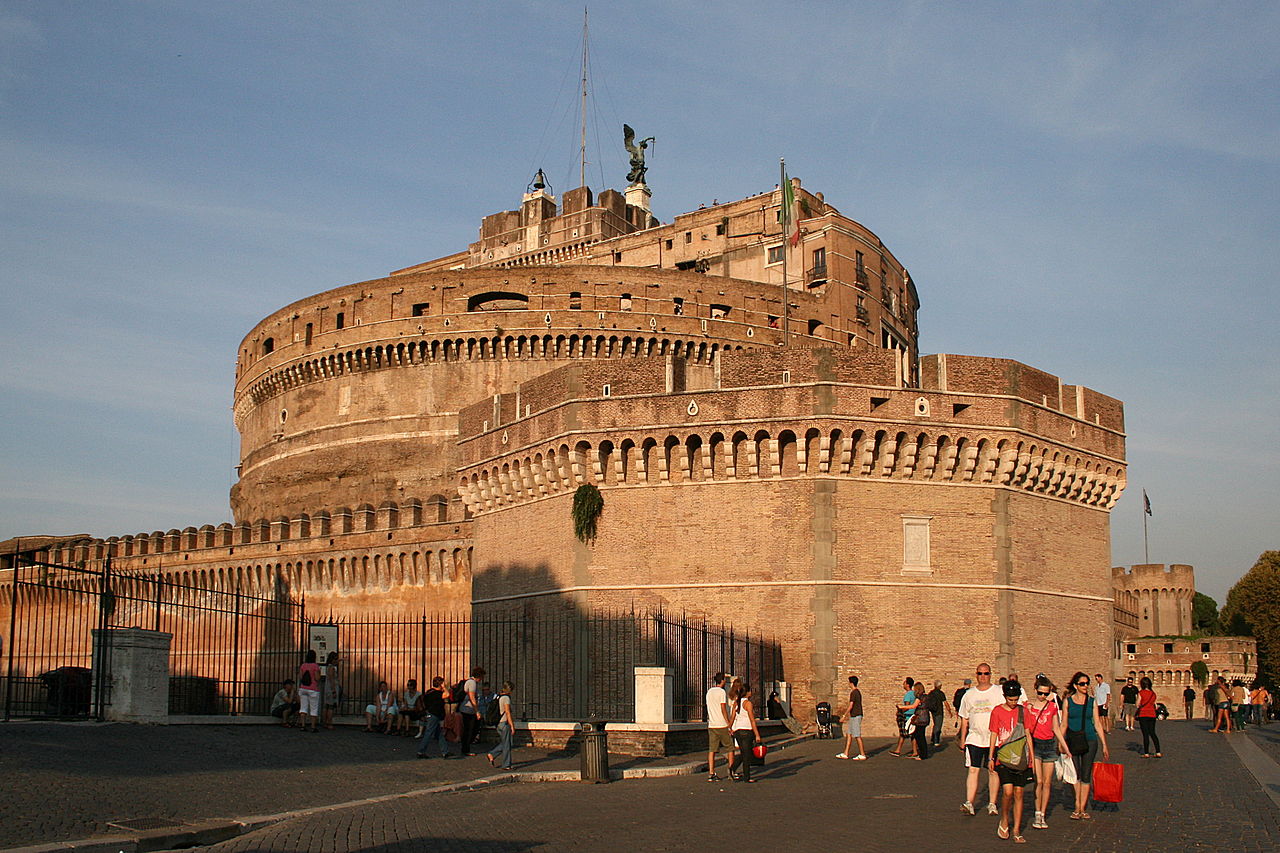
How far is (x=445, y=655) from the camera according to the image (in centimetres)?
3222

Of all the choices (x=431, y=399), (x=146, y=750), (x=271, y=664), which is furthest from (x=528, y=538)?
(x=431, y=399)

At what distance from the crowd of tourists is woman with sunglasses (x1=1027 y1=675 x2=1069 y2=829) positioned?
24.8 feet

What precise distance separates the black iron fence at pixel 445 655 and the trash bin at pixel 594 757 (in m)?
4.07

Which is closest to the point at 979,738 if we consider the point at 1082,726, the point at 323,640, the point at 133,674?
the point at 1082,726

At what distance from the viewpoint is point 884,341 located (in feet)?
172

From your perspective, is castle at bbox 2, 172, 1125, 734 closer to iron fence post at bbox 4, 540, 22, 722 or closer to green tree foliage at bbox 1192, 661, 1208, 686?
iron fence post at bbox 4, 540, 22, 722

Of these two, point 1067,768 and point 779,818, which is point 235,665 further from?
point 1067,768

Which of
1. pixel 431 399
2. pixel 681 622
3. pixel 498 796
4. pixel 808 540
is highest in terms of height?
pixel 431 399

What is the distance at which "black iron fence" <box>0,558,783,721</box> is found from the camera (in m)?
20.8

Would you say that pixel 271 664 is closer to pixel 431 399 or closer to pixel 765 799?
pixel 431 399

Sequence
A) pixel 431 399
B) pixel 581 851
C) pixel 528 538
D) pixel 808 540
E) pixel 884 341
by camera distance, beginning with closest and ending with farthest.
Answer: pixel 581 851, pixel 808 540, pixel 528 538, pixel 431 399, pixel 884 341

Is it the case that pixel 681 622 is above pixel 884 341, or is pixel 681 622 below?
below

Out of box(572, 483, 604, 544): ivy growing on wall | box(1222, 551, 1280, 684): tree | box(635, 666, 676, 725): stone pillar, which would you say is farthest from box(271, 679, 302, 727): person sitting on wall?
box(1222, 551, 1280, 684): tree

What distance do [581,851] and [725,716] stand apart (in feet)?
19.5
